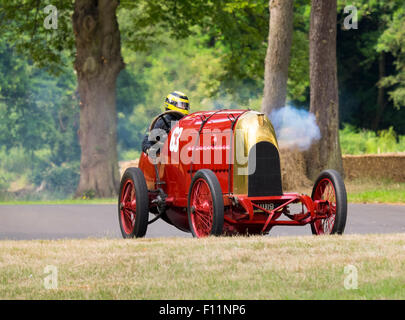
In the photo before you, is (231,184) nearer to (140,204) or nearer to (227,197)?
(227,197)

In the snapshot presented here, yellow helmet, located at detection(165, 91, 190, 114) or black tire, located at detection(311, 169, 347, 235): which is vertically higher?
yellow helmet, located at detection(165, 91, 190, 114)

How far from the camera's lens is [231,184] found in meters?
11.1

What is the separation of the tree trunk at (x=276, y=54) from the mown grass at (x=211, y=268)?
1520 centimetres

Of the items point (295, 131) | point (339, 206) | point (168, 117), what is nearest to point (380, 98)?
point (295, 131)

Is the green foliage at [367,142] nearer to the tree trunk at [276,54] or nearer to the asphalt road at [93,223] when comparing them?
the tree trunk at [276,54]

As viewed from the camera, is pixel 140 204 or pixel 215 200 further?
pixel 140 204

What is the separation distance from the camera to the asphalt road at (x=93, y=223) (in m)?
13.8

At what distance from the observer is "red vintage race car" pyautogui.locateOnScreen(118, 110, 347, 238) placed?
1084 cm

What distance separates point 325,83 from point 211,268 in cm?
1652

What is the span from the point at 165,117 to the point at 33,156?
201 ft

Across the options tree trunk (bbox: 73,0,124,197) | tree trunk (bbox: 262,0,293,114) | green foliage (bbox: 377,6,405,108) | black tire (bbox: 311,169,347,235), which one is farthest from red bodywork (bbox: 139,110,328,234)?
green foliage (bbox: 377,6,405,108)

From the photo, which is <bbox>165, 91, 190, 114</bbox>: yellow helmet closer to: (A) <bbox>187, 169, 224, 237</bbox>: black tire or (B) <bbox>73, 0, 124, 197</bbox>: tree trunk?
(A) <bbox>187, 169, 224, 237</bbox>: black tire

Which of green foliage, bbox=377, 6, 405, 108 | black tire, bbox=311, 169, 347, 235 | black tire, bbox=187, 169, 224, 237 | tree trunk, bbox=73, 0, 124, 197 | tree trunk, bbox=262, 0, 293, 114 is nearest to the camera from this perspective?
black tire, bbox=187, 169, 224, 237
